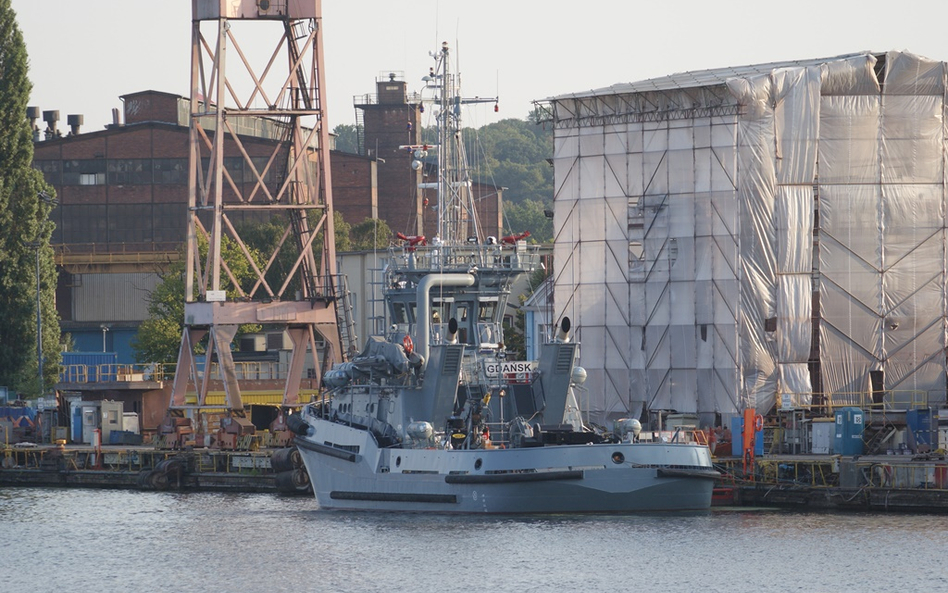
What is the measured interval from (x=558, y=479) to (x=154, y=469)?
70.0 ft

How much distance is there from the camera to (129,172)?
103m

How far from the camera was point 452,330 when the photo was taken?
47.4 m

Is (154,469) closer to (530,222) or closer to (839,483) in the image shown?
(839,483)

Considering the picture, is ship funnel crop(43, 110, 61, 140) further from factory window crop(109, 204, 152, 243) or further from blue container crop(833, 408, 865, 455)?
blue container crop(833, 408, 865, 455)

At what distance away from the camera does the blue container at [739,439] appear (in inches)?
2064

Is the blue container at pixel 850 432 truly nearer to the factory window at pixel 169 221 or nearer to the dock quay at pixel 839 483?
the dock quay at pixel 839 483

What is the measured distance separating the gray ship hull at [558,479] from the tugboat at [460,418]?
0.03 meters

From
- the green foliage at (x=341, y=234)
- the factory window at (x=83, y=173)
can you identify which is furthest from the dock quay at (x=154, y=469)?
the green foliage at (x=341, y=234)

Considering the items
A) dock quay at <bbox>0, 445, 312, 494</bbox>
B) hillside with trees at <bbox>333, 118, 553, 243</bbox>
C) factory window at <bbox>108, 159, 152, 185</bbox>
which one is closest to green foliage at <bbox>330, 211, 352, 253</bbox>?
factory window at <bbox>108, 159, 152, 185</bbox>

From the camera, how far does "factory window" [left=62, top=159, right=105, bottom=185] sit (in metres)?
103

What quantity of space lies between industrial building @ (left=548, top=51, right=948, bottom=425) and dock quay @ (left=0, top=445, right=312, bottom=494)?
14099 mm

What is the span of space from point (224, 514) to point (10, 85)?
1394 inches

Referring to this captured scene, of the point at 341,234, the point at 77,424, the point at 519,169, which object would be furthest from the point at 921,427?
the point at 519,169

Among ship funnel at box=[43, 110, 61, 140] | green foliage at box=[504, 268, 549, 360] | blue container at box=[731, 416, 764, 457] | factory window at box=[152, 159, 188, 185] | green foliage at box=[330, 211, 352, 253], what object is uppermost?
ship funnel at box=[43, 110, 61, 140]
